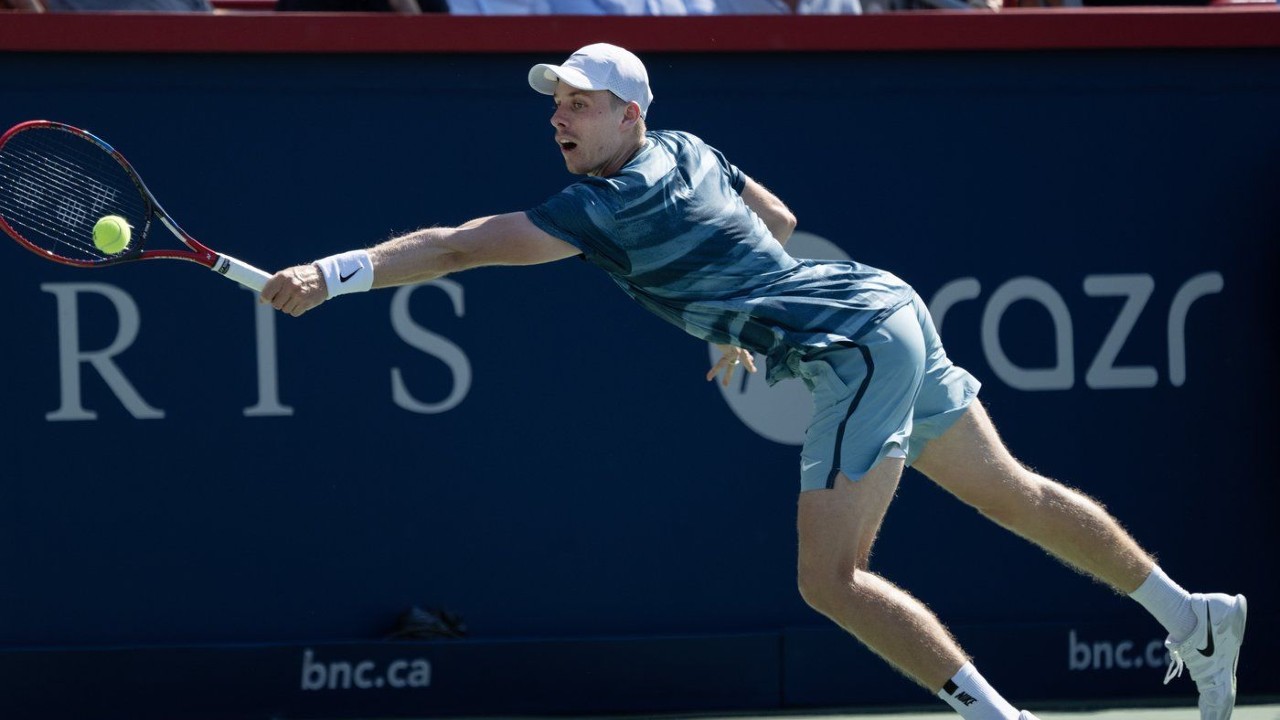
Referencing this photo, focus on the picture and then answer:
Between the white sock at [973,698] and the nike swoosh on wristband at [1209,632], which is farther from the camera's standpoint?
the nike swoosh on wristband at [1209,632]

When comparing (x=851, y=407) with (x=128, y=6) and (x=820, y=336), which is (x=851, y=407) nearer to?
(x=820, y=336)

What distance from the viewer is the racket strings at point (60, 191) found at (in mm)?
4641

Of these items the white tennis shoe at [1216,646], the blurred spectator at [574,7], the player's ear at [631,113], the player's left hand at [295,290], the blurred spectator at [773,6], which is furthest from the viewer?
the blurred spectator at [773,6]

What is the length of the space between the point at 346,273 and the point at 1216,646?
228 cm

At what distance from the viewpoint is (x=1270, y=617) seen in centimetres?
541

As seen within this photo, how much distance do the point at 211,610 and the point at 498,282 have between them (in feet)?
4.03

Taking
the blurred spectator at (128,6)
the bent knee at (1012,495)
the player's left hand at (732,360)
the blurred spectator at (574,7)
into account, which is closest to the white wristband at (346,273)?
the player's left hand at (732,360)

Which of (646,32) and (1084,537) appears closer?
(1084,537)

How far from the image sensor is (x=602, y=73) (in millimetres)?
4102

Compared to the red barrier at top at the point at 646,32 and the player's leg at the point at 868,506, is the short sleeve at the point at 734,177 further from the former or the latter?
the red barrier at top at the point at 646,32

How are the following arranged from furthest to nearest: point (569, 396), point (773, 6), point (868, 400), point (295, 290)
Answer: point (773, 6) → point (569, 396) → point (868, 400) → point (295, 290)

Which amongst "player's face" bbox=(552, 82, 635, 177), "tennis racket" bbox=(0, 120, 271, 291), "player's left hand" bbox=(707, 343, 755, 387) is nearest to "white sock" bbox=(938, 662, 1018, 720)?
"player's left hand" bbox=(707, 343, 755, 387)

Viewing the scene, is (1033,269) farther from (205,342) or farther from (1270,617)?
(205,342)

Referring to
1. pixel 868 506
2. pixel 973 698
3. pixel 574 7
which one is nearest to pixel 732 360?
pixel 868 506
